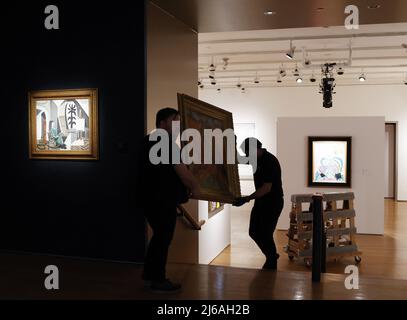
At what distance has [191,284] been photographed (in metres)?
4.65

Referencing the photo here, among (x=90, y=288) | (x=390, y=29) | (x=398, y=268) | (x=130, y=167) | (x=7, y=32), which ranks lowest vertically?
(x=398, y=268)

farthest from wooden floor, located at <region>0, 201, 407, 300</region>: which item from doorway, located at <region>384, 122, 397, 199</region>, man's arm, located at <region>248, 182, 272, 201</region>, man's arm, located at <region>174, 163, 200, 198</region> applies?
doorway, located at <region>384, 122, 397, 199</region>

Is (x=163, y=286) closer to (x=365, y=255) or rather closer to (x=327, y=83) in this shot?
(x=365, y=255)

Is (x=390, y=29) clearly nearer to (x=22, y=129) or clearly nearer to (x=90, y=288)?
(x=22, y=129)

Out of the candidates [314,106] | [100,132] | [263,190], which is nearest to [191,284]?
[263,190]

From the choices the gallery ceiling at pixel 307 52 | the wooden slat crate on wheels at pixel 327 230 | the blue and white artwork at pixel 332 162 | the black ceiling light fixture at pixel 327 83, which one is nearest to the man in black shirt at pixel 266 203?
the wooden slat crate on wheels at pixel 327 230

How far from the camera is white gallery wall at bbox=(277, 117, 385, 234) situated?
1077 cm

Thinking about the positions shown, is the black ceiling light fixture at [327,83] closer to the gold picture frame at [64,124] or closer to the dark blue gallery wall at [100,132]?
the dark blue gallery wall at [100,132]

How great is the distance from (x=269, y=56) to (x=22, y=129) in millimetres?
7446

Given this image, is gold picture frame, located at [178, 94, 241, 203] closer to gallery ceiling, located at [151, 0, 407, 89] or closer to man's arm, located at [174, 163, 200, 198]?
man's arm, located at [174, 163, 200, 198]

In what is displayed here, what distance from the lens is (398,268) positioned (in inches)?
301

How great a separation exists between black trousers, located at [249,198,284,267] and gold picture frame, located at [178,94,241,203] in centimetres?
42

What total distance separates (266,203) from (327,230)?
3230mm

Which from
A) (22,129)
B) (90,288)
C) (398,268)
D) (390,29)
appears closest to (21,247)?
(22,129)
